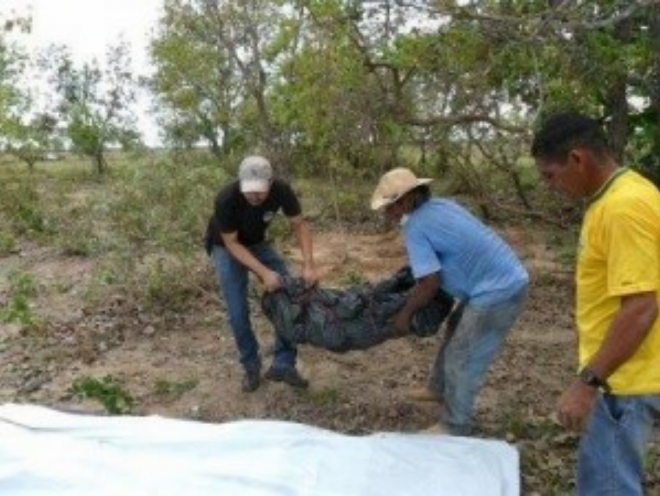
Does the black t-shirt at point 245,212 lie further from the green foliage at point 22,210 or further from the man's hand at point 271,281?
the green foliage at point 22,210

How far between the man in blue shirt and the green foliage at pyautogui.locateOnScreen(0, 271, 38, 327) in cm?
378

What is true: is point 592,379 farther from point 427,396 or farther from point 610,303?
point 427,396

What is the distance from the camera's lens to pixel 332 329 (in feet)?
14.7

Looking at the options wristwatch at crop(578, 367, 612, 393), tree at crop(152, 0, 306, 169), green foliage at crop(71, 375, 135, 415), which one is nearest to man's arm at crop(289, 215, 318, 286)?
green foliage at crop(71, 375, 135, 415)

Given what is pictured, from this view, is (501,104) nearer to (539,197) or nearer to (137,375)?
(539,197)

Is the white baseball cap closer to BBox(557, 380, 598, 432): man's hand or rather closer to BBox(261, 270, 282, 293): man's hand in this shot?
BBox(261, 270, 282, 293): man's hand

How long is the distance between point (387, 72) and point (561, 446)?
5390mm

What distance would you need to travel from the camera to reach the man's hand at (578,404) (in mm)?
2574

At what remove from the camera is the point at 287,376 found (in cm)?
507

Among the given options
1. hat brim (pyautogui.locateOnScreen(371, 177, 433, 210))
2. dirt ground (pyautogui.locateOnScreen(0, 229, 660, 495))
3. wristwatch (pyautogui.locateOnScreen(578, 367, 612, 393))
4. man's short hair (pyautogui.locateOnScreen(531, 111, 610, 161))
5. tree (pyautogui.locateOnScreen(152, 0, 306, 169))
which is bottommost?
dirt ground (pyautogui.locateOnScreen(0, 229, 660, 495))

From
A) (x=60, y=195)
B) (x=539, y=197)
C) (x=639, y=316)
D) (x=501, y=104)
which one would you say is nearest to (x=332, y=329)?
(x=639, y=316)

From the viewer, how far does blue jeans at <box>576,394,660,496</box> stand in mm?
2592

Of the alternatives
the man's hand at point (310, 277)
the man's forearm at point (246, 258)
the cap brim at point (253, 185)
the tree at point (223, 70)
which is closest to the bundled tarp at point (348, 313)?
the man's hand at point (310, 277)

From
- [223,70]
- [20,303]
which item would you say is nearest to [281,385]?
[20,303]
